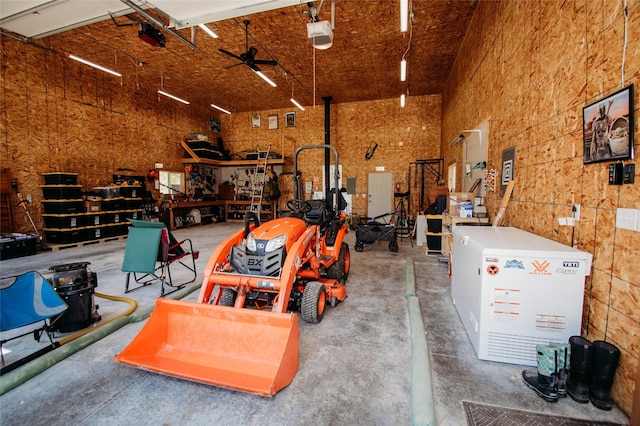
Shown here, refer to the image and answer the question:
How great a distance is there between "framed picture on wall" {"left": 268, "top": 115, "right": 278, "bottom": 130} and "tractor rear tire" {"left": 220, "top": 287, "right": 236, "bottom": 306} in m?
10.1

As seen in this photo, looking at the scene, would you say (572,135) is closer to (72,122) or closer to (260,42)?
(260,42)

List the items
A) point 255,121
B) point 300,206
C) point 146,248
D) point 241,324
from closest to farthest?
point 241,324 → point 146,248 → point 300,206 → point 255,121

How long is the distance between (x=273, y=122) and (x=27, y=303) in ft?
35.1

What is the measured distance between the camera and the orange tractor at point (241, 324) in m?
1.81

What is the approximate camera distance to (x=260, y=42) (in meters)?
6.37

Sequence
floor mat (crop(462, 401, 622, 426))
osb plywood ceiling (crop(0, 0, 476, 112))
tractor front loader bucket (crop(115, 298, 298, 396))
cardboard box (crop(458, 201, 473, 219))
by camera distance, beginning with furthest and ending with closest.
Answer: osb plywood ceiling (crop(0, 0, 476, 112)), cardboard box (crop(458, 201, 473, 219)), tractor front loader bucket (crop(115, 298, 298, 396)), floor mat (crop(462, 401, 622, 426))

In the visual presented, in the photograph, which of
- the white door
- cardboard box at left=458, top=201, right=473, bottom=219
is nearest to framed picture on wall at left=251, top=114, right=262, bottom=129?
the white door

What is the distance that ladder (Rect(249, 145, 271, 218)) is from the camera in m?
10.9

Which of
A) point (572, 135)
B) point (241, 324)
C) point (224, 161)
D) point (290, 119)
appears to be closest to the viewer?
point (241, 324)

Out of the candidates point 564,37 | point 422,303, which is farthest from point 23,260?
point 564,37

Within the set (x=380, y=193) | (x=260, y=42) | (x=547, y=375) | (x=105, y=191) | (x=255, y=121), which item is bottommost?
(x=547, y=375)

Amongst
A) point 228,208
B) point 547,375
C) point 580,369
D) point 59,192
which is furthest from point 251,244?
point 228,208

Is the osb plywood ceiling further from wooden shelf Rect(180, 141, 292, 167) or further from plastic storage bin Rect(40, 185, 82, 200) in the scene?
plastic storage bin Rect(40, 185, 82, 200)

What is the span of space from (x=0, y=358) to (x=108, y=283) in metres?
2.01
